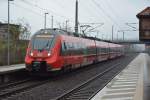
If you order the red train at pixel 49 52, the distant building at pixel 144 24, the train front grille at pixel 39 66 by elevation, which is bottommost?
the train front grille at pixel 39 66

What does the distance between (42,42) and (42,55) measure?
1.02m

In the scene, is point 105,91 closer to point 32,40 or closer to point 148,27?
point 32,40

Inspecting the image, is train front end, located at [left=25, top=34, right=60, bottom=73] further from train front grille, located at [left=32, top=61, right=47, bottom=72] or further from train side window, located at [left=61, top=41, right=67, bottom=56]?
train side window, located at [left=61, top=41, right=67, bottom=56]

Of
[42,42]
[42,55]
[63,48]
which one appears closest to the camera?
[42,55]

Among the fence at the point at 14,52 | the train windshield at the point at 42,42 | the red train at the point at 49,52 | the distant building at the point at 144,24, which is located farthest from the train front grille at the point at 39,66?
the distant building at the point at 144,24

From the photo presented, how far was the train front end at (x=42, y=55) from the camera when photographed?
24.3m

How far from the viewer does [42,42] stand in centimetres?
Result: 2520

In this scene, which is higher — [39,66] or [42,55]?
[42,55]

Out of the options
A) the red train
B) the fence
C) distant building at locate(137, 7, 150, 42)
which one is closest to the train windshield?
the red train

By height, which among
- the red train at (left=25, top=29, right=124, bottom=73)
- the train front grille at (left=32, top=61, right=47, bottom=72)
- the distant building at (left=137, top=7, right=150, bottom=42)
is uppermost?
the distant building at (left=137, top=7, right=150, bottom=42)

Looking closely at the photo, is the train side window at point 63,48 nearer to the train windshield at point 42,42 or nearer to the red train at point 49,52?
the red train at point 49,52

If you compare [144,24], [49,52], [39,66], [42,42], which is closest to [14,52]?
[144,24]

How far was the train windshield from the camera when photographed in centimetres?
2495

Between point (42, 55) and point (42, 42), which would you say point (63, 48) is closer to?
point (42, 42)
